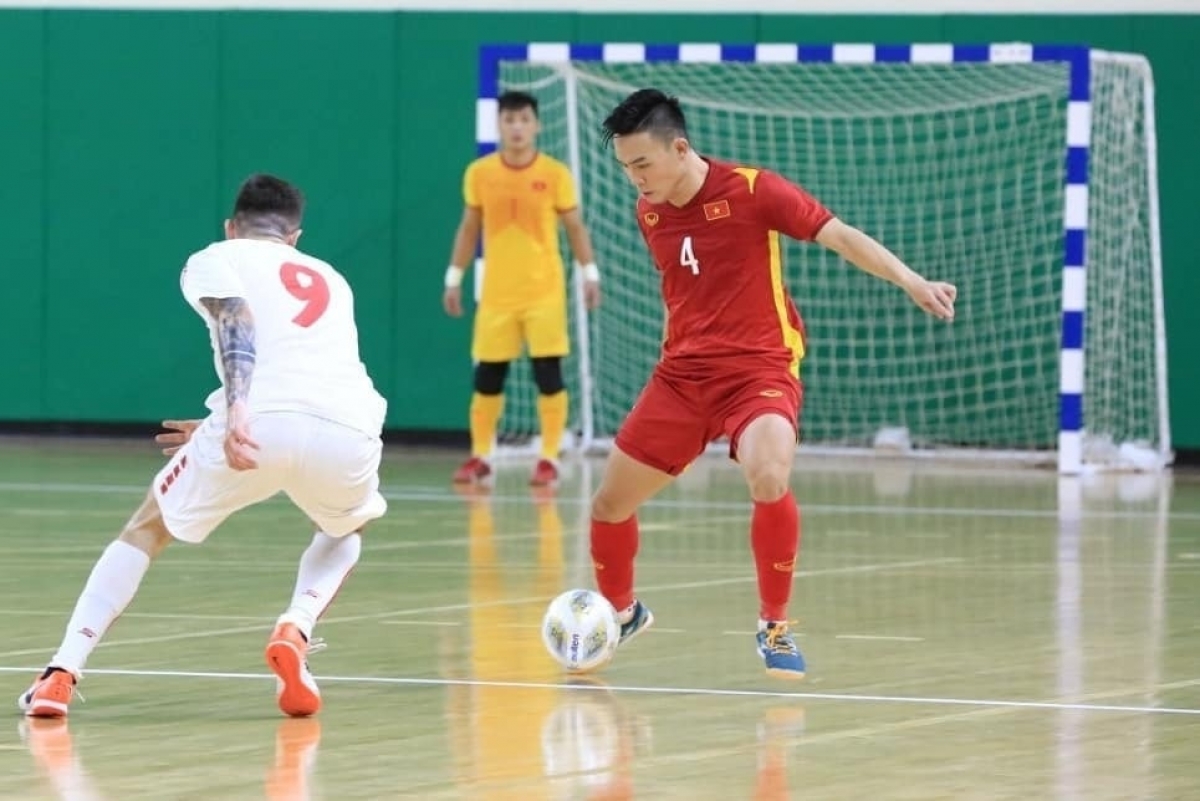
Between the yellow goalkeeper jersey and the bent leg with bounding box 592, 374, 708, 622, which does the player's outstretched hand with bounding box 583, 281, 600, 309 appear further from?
the bent leg with bounding box 592, 374, 708, 622

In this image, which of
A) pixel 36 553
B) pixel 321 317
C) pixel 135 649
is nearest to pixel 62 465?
pixel 36 553

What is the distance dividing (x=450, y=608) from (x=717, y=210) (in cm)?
204

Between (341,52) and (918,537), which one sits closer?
(918,537)

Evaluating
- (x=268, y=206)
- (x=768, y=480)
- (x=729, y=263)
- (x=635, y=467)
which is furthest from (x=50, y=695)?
(x=729, y=263)

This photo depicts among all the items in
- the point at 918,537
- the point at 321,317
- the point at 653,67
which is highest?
the point at 653,67

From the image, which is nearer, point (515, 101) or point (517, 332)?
point (515, 101)

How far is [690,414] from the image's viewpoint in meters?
7.56

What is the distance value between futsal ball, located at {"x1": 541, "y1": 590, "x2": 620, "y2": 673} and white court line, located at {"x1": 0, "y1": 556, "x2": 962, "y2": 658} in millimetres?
1308

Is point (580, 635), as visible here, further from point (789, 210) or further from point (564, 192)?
point (564, 192)

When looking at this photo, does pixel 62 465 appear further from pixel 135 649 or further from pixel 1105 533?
pixel 135 649

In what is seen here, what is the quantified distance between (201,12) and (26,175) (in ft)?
6.09

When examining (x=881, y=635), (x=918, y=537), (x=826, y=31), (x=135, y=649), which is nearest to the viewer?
(x=135, y=649)

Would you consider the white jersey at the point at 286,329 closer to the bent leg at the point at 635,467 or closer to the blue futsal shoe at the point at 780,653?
the bent leg at the point at 635,467

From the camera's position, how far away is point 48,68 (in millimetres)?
19328
